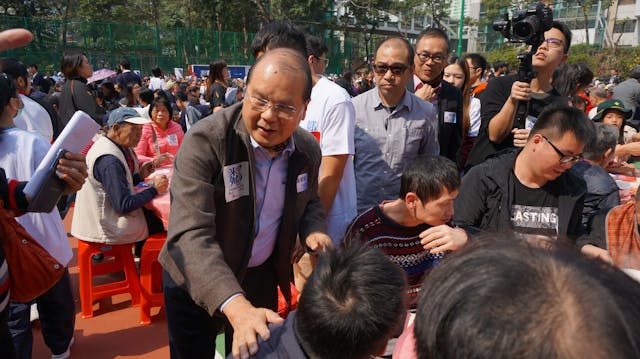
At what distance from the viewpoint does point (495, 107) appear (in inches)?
119

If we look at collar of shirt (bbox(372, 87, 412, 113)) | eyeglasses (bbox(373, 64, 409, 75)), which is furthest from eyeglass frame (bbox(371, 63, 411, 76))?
collar of shirt (bbox(372, 87, 412, 113))

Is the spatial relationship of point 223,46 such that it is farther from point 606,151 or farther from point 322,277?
point 322,277

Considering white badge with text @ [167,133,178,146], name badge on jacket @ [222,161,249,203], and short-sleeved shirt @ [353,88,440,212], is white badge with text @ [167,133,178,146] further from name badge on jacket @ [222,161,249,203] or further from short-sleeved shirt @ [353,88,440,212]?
name badge on jacket @ [222,161,249,203]

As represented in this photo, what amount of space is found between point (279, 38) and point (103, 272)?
2450mm

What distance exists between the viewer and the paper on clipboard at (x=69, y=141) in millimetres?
1525

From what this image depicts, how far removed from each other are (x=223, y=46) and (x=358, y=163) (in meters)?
22.9

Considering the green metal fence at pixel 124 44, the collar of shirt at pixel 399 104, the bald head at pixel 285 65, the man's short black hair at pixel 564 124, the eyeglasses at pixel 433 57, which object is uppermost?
the green metal fence at pixel 124 44

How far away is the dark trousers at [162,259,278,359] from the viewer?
1848 millimetres

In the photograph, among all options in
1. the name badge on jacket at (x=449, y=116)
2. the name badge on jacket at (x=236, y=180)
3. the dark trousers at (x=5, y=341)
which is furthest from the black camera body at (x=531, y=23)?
the dark trousers at (x=5, y=341)

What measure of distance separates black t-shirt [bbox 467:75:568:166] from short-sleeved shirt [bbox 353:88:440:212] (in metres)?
0.42

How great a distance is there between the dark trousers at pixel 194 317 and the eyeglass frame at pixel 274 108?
0.76 meters

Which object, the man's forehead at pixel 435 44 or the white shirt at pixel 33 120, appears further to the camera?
the white shirt at pixel 33 120

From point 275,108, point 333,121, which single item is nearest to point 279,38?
point 333,121

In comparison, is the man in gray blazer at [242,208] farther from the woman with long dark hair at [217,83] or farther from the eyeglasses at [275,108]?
the woman with long dark hair at [217,83]
